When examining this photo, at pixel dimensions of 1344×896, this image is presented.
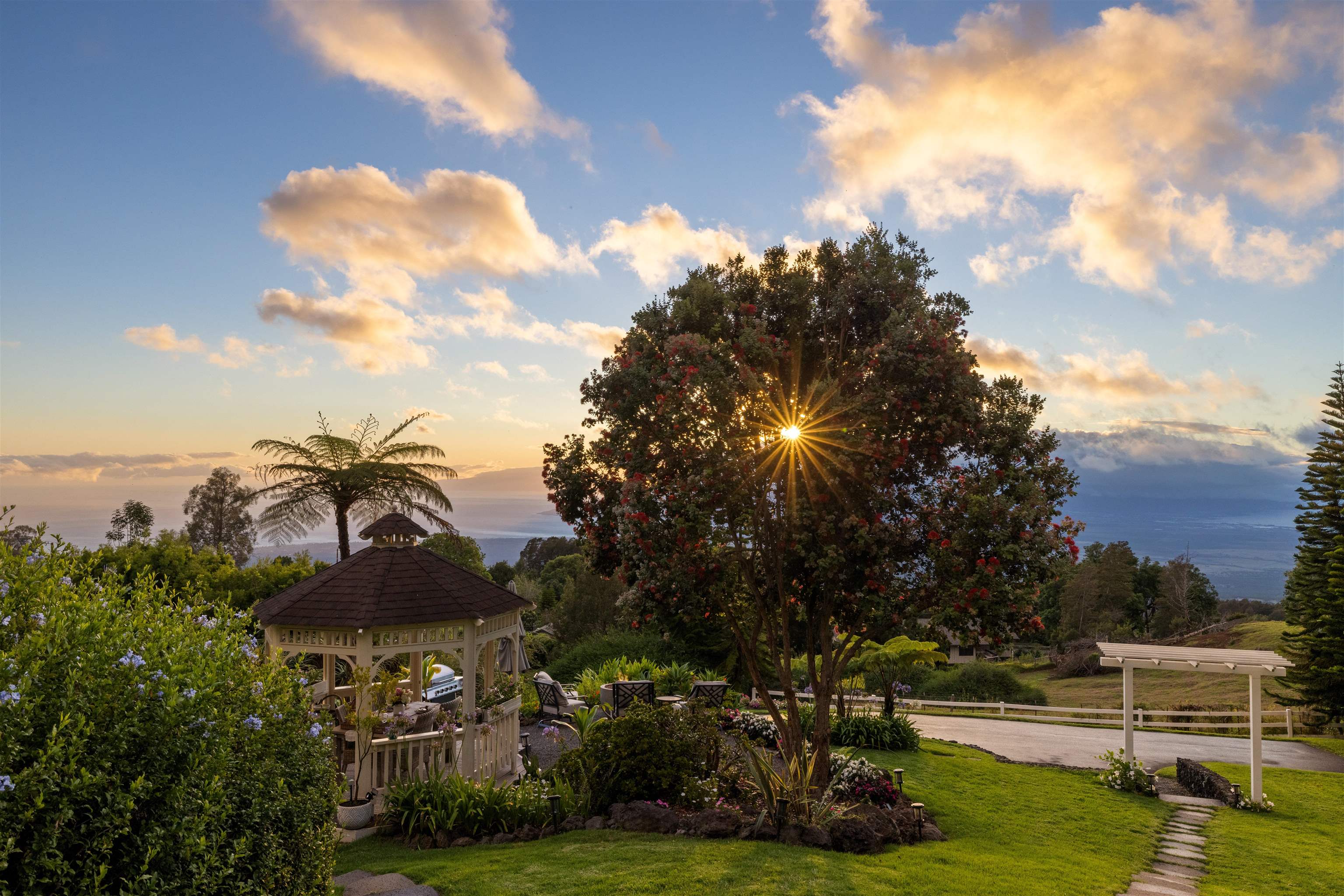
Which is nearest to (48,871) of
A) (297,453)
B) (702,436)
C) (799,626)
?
(702,436)

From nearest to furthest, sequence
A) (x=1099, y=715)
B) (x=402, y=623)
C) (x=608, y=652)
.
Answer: (x=402, y=623) → (x=608, y=652) → (x=1099, y=715)

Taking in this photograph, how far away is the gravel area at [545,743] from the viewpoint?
42.7 ft

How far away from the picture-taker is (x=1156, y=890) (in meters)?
8.19

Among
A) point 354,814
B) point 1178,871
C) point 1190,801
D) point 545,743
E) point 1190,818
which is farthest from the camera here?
point 545,743

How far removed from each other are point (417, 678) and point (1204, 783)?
14412 mm

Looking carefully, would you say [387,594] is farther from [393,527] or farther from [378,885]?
[378,885]

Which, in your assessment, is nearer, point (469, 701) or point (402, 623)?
point (402, 623)

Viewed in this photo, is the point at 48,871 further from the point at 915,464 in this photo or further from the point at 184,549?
the point at 184,549

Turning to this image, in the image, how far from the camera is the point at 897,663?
18859 mm

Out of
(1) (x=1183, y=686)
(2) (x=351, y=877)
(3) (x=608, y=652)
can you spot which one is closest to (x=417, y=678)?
(2) (x=351, y=877)

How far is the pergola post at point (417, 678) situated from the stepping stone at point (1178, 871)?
1146 centimetres

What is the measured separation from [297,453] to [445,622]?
44.5 feet

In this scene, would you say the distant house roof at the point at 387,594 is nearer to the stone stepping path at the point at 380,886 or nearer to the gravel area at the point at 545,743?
the gravel area at the point at 545,743

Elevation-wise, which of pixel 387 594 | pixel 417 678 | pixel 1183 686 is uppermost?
pixel 387 594
